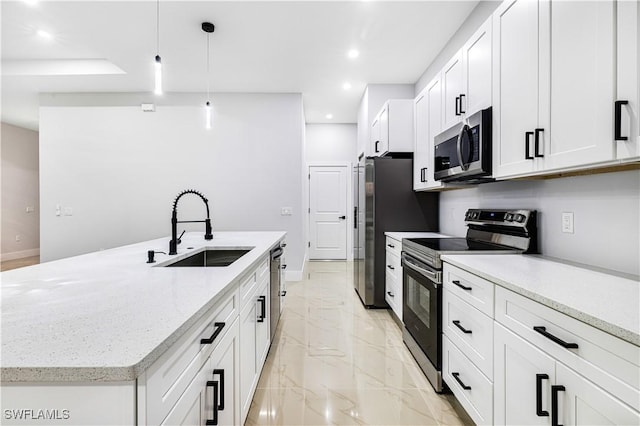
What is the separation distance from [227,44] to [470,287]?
3.47 meters

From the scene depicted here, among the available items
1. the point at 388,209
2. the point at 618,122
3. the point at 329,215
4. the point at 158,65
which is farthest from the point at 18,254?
the point at 618,122

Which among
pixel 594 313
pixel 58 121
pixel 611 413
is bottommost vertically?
pixel 611 413

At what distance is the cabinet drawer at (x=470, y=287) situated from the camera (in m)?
1.40

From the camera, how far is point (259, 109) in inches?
189

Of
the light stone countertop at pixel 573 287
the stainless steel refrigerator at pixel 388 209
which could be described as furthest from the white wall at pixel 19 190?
the light stone countertop at pixel 573 287

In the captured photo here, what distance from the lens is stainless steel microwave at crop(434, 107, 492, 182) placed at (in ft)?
6.32

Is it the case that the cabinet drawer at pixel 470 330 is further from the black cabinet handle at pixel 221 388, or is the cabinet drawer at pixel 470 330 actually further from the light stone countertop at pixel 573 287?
the black cabinet handle at pixel 221 388

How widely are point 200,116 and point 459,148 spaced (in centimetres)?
408

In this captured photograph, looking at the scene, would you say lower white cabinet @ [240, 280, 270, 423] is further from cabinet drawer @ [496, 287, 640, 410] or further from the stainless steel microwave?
the stainless steel microwave

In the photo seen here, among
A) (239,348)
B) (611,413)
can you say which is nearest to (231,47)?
(239,348)

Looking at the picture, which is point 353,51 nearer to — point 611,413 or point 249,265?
point 249,265

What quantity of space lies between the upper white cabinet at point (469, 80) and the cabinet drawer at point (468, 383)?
1.57 meters

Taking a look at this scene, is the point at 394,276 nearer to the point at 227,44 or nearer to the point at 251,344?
the point at 251,344

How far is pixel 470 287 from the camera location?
1565mm
